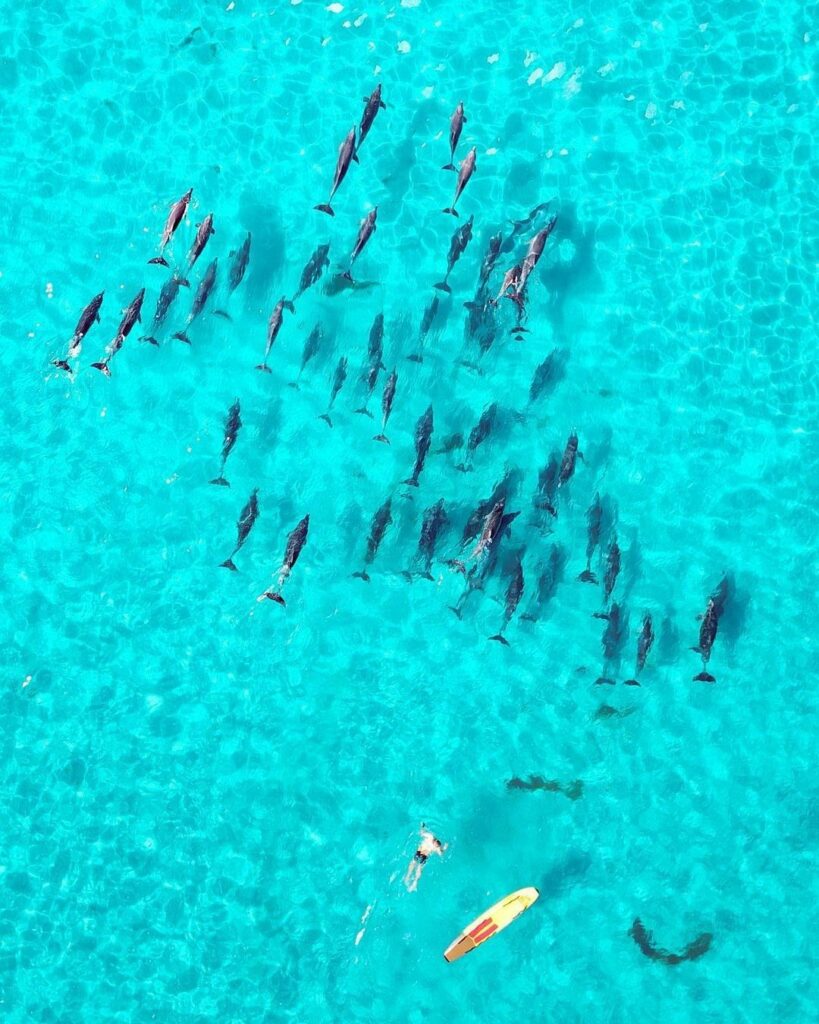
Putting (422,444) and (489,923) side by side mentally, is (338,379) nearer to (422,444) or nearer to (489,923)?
(422,444)

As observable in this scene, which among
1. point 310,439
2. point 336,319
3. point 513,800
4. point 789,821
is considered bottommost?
point 789,821

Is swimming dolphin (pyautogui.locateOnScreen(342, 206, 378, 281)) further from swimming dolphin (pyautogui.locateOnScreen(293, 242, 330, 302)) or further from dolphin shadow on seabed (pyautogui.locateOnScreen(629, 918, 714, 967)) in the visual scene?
dolphin shadow on seabed (pyautogui.locateOnScreen(629, 918, 714, 967))

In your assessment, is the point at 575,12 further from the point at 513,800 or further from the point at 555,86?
the point at 513,800

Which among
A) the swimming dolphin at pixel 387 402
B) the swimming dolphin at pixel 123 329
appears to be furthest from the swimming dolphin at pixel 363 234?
the swimming dolphin at pixel 123 329

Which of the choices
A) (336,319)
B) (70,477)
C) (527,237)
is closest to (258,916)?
(70,477)

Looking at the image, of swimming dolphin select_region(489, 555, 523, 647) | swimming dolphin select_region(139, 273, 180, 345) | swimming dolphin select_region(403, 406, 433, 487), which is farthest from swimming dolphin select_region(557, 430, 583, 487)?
swimming dolphin select_region(139, 273, 180, 345)
